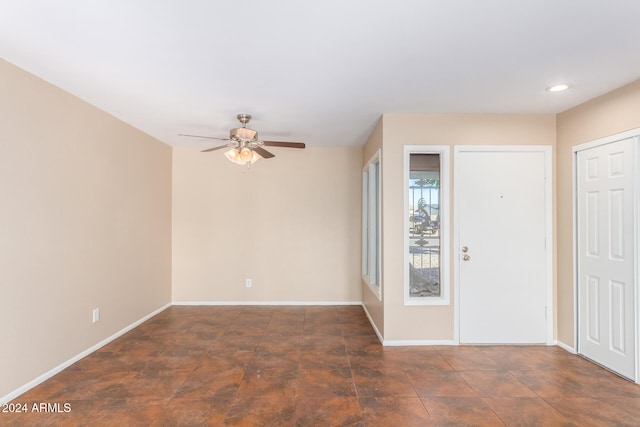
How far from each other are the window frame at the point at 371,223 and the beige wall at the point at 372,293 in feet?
0.28

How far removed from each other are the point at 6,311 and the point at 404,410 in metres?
3.00

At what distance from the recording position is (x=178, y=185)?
5043 millimetres

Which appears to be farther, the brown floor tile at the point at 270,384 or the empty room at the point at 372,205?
the brown floor tile at the point at 270,384

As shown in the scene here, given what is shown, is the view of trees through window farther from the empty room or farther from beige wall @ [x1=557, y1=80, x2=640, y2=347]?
beige wall @ [x1=557, y1=80, x2=640, y2=347]

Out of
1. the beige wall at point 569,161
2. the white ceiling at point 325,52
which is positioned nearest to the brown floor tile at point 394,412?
the beige wall at point 569,161

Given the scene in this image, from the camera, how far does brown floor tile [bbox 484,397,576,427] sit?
212cm

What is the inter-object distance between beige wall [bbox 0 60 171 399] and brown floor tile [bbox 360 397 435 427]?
2651 millimetres

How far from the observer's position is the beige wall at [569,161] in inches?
113

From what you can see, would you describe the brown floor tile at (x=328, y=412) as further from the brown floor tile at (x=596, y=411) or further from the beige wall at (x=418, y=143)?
the brown floor tile at (x=596, y=411)

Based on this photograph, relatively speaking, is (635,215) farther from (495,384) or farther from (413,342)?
(413,342)

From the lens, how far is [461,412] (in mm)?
2232

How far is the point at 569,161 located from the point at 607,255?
100 cm

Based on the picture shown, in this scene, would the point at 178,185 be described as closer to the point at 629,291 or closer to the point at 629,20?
the point at 629,20

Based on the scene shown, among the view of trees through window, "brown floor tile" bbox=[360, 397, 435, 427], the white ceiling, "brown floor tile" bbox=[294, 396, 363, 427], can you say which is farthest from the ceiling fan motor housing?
"brown floor tile" bbox=[360, 397, 435, 427]
